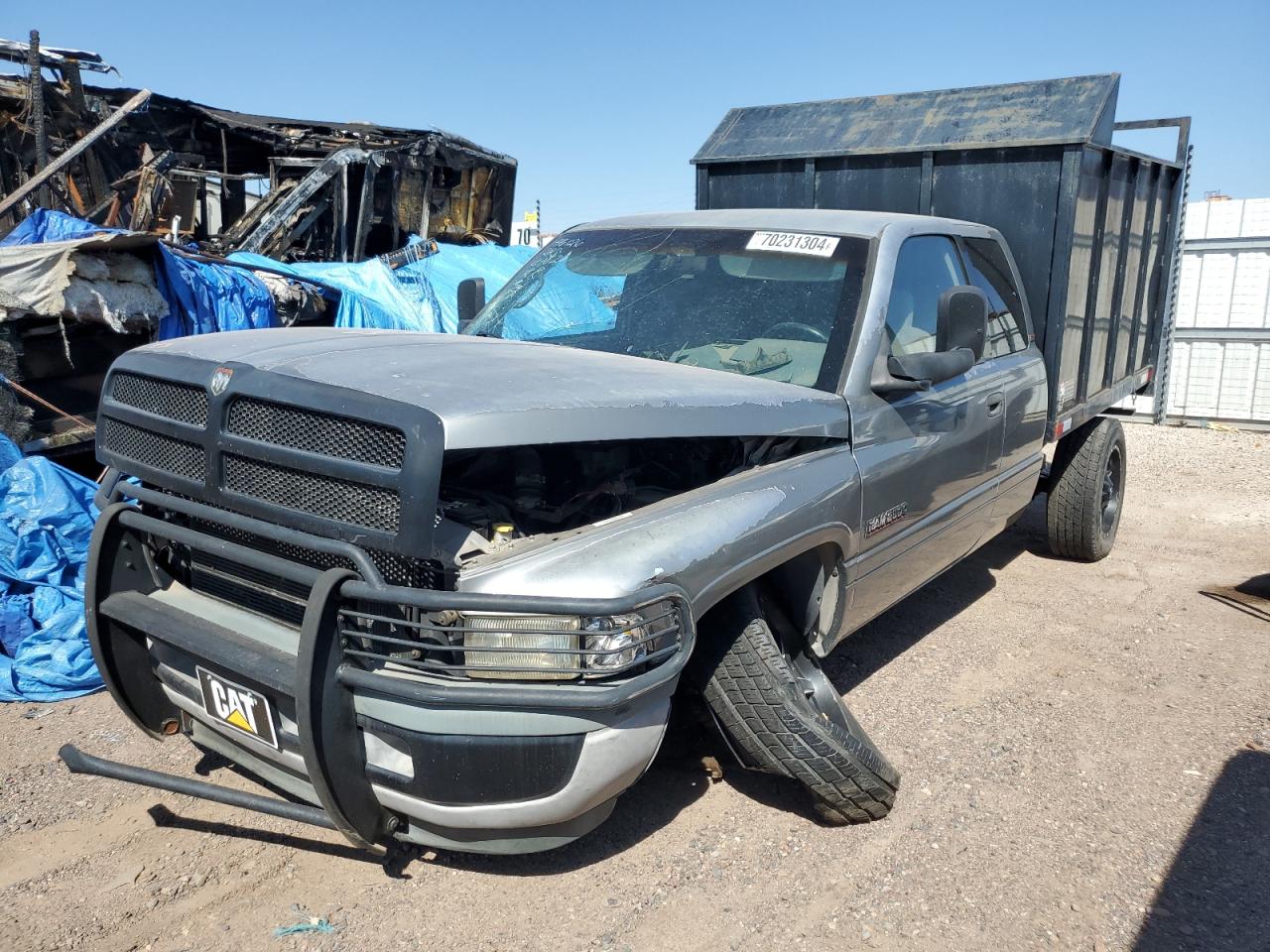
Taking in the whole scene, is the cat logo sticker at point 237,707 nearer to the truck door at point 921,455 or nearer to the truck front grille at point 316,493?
the truck front grille at point 316,493

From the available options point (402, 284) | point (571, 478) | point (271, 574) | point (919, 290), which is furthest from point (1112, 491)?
point (402, 284)

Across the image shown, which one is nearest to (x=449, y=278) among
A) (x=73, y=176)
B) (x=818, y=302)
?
(x=73, y=176)

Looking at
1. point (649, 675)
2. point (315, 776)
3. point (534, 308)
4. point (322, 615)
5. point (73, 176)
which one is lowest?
point (315, 776)

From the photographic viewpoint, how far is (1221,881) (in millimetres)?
2861

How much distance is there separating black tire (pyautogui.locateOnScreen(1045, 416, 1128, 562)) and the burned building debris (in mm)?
6058

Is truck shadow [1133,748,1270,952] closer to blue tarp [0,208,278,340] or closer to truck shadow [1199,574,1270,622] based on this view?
truck shadow [1199,574,1270,622]

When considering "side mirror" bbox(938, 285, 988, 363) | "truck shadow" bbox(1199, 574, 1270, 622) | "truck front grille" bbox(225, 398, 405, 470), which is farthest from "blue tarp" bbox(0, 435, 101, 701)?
"truck shadow" bbox(1199, 574, 1270, 622)

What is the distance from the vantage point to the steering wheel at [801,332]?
3.48 meters

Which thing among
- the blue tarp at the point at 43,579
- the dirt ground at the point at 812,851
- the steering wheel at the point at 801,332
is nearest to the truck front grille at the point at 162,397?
the dirt ground at the point at 812,851

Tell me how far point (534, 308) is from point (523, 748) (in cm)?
236

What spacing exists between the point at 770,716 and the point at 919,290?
1929 mm

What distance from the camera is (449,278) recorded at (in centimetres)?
1153

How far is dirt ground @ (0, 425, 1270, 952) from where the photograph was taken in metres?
2.61

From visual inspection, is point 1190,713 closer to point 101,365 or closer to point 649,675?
point 649,675
